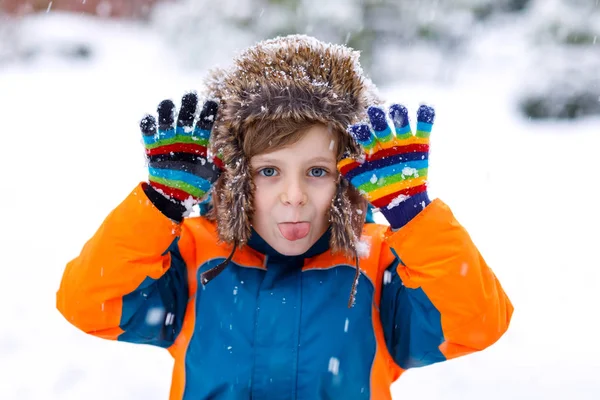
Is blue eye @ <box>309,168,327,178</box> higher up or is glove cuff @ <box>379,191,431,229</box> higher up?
blue eye @ <box>309,168,327,178</box>

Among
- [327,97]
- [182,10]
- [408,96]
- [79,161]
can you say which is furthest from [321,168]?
[182,10]

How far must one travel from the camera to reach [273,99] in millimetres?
1605

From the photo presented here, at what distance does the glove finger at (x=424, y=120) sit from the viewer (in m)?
1.54

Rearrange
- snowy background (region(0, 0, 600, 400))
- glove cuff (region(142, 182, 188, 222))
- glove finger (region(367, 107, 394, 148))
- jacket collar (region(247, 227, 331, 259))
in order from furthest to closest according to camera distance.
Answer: snowy background (region(0, 0, 600, 400))
jacket collar (region(247, 227, 331, 259))
glove cuff (region(142, 182, 188, 222))
glove finger (region(367, 107, 394, 148))

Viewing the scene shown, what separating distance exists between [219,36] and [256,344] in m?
8.29

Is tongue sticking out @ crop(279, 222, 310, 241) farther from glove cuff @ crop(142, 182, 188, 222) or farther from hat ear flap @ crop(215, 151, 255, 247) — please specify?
glove cuff @ crop(142, 182, 188, 222)

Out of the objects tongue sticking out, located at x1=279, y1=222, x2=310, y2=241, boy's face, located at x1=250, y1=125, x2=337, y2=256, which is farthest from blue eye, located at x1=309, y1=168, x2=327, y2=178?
tongue sticking out, located at x1=279, y1=222, x2=310, y2=241

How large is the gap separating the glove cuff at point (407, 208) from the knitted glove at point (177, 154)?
0.48 metres

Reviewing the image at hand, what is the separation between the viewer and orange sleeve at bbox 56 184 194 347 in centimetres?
158

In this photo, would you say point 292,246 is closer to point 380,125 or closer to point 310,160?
point 310,160

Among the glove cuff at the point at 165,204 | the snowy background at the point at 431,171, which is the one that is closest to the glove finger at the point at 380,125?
the snowy background at the point at 431,171

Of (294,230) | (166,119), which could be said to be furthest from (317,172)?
(166,119)

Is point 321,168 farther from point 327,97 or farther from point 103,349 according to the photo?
point 103,349

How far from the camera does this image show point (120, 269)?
1.58 metres
